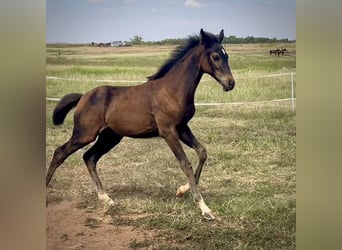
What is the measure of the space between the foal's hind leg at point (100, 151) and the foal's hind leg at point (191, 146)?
313 mm

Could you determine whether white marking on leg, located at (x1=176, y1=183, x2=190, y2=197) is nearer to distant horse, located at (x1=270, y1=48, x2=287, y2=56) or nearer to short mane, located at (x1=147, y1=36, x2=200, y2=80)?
short mane, located at (x1=147, y1=36, x2=200, y2=80)

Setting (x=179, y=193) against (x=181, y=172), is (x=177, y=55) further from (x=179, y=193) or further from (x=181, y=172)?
(x=179, y=193)

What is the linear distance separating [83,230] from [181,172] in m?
0.55

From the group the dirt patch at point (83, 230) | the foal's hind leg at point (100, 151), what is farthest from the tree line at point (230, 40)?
the dirt patch at point (83, 230)

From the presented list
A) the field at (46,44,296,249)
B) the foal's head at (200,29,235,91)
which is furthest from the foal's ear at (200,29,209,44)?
the field at (46,44,296,249)

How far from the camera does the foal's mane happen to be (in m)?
2.49

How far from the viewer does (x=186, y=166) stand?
252cm

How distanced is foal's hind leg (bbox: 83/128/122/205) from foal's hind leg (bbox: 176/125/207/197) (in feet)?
1.03

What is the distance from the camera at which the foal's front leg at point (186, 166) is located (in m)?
2.51

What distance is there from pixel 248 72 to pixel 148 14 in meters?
0.57

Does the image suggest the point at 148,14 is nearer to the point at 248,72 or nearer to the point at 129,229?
the point at 248,72

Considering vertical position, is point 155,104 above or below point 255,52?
below
